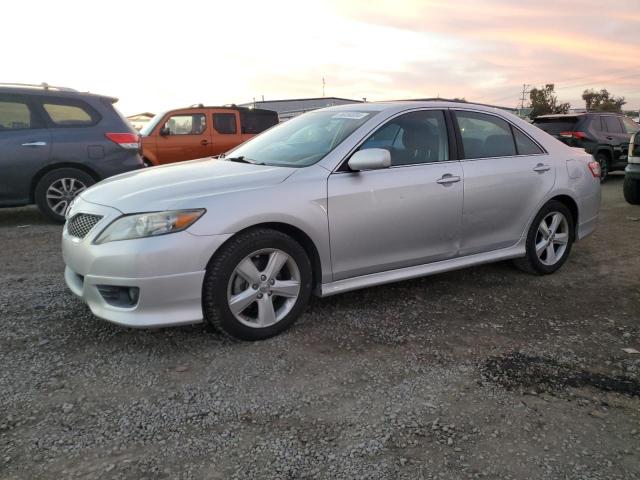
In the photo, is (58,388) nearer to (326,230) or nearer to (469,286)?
(326,230)

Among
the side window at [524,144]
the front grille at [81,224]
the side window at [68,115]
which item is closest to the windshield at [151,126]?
the side window at [68,115]

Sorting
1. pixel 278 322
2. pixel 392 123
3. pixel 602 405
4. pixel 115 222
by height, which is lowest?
pixel 602 405

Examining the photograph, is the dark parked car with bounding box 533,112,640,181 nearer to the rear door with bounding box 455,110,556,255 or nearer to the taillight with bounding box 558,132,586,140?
the taillight with bounding box 558,132,586,140

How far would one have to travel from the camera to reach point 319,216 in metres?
3.46

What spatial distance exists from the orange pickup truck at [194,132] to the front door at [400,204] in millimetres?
7427

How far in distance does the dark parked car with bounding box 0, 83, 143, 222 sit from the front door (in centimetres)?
446

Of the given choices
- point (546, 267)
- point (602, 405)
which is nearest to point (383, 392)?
point (602, 405)

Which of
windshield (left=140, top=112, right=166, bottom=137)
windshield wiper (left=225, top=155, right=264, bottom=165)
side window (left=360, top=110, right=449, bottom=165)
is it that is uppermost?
windshield (left=140, top=112, right=166, bottom=137)

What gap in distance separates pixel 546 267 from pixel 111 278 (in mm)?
3708

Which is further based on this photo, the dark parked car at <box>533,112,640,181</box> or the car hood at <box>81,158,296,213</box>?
the dark parked car at <box>533,112,640,181</box>

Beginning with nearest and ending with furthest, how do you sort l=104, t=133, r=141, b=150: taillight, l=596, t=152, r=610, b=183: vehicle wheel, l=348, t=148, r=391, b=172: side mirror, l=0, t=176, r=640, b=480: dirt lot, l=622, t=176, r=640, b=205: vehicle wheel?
l=0, t=176, r=640, b=480: dirt lot
l=348, t=148, r=391, b=172: side mirror
l=104, t=133, r=141, b=150: taillight
l=622, t=176, r=640, b=205: vehicle wheel
l=596, t=152, r=610, b=183: vehicle wheel

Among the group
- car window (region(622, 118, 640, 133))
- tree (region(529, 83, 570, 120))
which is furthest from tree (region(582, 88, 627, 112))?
car window (region(622, 118, 640, 133))

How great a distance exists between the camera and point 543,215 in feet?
15.4

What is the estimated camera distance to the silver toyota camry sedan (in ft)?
10.1
